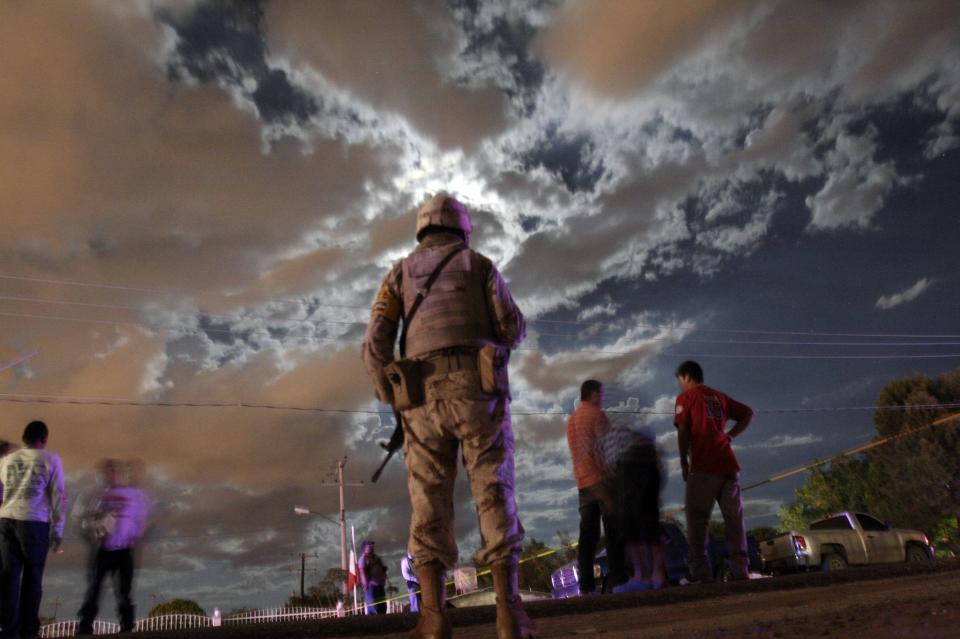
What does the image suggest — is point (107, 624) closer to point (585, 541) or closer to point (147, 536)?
point (147, 536)

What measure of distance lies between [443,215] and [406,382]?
879mm

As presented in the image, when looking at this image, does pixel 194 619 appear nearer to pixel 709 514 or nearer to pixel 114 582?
pixel 114 582

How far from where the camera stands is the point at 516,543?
9.59 ft

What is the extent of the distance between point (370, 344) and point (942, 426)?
Result: 45210 millimetres

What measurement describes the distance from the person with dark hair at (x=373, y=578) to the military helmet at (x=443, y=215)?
997 centimetres

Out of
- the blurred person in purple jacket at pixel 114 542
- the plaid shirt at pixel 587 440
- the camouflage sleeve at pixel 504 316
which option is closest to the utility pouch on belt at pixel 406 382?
the camouflage sleeve at pixel 504 316

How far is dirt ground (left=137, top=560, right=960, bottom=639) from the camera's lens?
2434 mm

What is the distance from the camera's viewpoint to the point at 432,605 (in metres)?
2.95

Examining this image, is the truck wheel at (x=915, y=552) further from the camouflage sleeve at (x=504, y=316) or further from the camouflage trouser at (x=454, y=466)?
the camouflage trouser at (x=454, y=466)

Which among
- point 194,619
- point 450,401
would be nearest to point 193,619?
point 194,619

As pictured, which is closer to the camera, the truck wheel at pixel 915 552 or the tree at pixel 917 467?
the truck wheel at pixel 915 552

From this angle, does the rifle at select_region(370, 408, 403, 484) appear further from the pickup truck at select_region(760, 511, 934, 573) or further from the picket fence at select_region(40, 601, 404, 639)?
the picket fence at select_region(40, 601, 404, 639)

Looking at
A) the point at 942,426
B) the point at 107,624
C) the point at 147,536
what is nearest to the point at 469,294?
the point at 147,536

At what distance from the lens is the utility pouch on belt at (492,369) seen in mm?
3045
